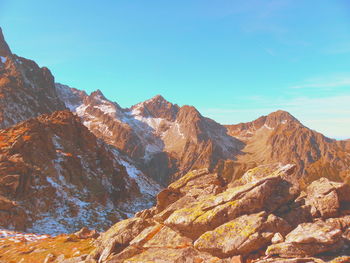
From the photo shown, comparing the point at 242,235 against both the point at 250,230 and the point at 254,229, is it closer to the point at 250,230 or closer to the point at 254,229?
the point at 250,230

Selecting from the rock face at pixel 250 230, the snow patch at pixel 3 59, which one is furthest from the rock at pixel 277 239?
the snow patch at pixel 3 59

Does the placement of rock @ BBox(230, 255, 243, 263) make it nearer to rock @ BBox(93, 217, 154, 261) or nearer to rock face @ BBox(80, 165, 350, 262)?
rock face @ BBox(80, 165, 350, 262)

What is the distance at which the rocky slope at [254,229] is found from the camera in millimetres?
12055

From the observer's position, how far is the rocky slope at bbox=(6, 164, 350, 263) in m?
12.1

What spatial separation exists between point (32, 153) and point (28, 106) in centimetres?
7904

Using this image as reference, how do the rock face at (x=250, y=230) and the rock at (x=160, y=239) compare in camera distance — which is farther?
the rock at (x=160, y=239)

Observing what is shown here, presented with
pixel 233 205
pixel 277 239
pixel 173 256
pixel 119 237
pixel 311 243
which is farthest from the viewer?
pixel 119 237

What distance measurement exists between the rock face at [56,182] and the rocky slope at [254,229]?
19.2 meters

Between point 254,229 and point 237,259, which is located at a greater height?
point 254,229

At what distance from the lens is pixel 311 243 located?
1193cm

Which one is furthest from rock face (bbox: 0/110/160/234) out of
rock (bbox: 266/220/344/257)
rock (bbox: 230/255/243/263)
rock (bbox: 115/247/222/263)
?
rock (bbox: 266/220/344/257)

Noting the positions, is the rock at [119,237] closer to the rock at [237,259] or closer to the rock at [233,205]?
the rock at [233,205]

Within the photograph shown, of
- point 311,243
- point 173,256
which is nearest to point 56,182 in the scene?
point 173,256

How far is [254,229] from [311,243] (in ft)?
9.15
